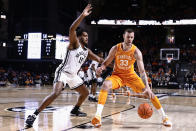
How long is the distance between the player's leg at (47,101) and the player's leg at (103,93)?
0.72 m

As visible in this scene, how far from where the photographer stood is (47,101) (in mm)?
4559

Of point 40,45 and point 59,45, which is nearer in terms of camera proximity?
point 40,45

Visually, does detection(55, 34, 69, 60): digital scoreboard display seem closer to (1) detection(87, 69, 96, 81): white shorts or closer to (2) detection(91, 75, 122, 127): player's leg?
(1) detection(87, 69, 96, 81): white shorts

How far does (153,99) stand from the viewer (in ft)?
15.3

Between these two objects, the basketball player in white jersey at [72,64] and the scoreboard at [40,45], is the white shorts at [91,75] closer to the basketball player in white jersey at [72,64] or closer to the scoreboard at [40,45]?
the basketball player in white jersey at [72,64]

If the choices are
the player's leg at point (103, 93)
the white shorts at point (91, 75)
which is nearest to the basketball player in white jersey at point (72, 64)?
the player's leg at point (103, 93)

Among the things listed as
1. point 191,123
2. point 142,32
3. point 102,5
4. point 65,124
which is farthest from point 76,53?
point 142,32

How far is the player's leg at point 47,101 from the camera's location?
4.34 meters

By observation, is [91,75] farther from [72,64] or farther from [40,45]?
[40,45]

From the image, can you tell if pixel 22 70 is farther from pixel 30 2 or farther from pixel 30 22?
pixel 30 2

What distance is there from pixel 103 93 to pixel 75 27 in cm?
118

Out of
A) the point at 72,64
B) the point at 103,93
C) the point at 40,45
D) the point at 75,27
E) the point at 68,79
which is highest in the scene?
the point at 40,45

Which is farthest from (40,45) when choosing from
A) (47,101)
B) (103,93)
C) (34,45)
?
(103,93)

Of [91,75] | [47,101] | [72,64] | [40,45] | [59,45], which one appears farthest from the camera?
[59,45]
